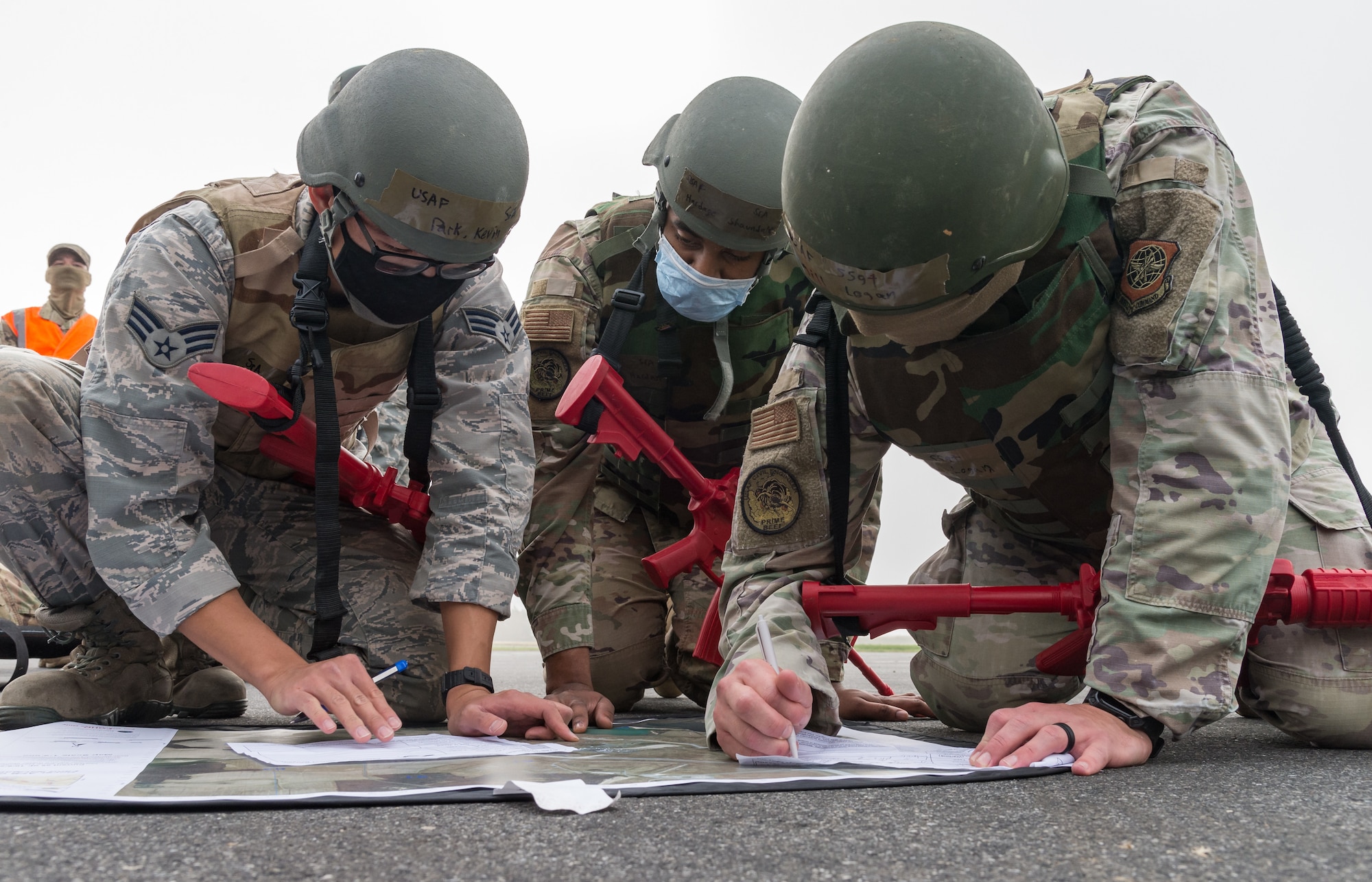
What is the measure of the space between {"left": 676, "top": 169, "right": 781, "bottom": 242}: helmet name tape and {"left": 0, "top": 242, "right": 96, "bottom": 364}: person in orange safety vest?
4369 millimetres

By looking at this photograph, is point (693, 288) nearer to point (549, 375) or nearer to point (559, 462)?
point (549, 375)

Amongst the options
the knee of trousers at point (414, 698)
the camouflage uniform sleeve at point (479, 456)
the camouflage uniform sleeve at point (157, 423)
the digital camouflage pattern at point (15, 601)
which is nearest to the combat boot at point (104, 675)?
the camouflage uniform sleeve at point (157, 423)

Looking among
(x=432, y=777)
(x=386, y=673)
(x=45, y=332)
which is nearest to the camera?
(x=432, y=777)

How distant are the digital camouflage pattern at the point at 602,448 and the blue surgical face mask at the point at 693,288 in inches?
4.2

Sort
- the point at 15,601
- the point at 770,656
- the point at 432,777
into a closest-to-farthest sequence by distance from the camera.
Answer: the point at 432,777 < the point at 770,656 < the point at 15,601

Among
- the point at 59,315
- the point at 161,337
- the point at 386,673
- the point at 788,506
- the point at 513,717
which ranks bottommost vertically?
the point at 513,717

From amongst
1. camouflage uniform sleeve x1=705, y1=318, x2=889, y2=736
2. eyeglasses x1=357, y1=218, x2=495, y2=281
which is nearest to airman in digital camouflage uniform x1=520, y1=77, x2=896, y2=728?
camouflage uniform sleeve x1=705, y1=318, x2=889, y2=736

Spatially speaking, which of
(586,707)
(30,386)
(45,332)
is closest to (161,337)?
(30,386)

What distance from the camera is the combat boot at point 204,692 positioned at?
109 inches

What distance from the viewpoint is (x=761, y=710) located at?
1612 mm

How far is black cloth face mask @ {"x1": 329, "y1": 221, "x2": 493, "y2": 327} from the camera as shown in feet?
7.23

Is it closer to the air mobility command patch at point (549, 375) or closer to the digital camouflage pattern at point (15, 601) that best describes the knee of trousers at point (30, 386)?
the air mobility command patch at point (549, 375)

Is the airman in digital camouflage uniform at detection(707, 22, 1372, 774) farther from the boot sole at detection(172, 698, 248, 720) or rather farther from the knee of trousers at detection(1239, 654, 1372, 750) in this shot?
the boot sole at detection(172, 698, 248, 720)

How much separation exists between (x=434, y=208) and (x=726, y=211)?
96 cm
